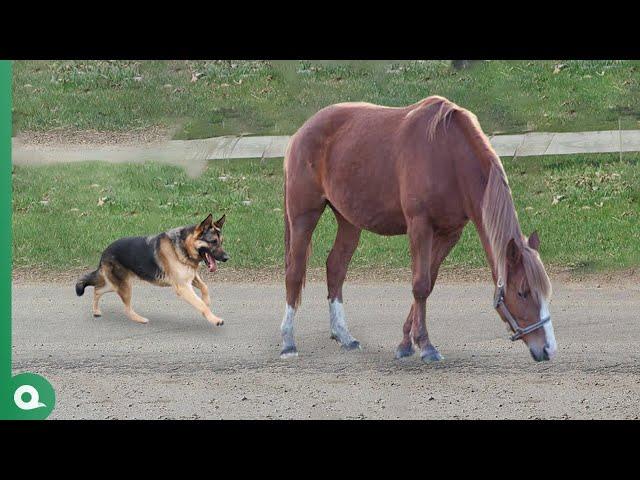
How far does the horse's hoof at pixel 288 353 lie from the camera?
11.1 meters

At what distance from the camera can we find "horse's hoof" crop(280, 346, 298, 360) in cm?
1111

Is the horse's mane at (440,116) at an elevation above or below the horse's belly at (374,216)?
above

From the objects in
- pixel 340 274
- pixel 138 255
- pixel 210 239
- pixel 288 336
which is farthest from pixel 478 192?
pixel 138 255

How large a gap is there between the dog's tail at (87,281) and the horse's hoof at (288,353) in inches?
76.3

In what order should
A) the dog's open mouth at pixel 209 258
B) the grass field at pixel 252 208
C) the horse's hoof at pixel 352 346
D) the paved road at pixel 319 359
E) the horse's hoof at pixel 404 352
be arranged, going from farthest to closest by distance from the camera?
1. the grass field at pixel 252 208
2. the horse's hoof at pixel 352 346
3. the dog's open mouth at pixel 209 258
4. the horse's hoof at pixel 404 352
5. the paved road at pixel 319 359

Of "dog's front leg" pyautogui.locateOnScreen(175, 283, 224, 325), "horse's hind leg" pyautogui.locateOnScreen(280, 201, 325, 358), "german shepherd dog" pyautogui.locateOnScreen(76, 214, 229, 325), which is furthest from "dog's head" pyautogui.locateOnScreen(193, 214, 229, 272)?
"horse's hind leg" pyautogui.locateOnScreen(280, 201, 325, 358)

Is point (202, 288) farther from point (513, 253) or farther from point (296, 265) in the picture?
point (513, 253)

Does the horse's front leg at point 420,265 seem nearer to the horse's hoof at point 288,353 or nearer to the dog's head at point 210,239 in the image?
the horse's hoof at point 288,353

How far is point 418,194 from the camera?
33.6 feet

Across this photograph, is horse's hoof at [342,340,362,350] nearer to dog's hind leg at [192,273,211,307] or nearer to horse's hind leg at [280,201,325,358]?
horse's hind leg at [280,201,325,358]

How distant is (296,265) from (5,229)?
2.60 m

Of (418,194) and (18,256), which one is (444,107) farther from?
(18,256)

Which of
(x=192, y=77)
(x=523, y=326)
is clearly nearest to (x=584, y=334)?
(x=523, y=326)

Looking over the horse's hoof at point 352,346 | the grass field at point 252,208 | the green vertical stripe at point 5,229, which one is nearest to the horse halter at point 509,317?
the horse's hoof at point 352,346
